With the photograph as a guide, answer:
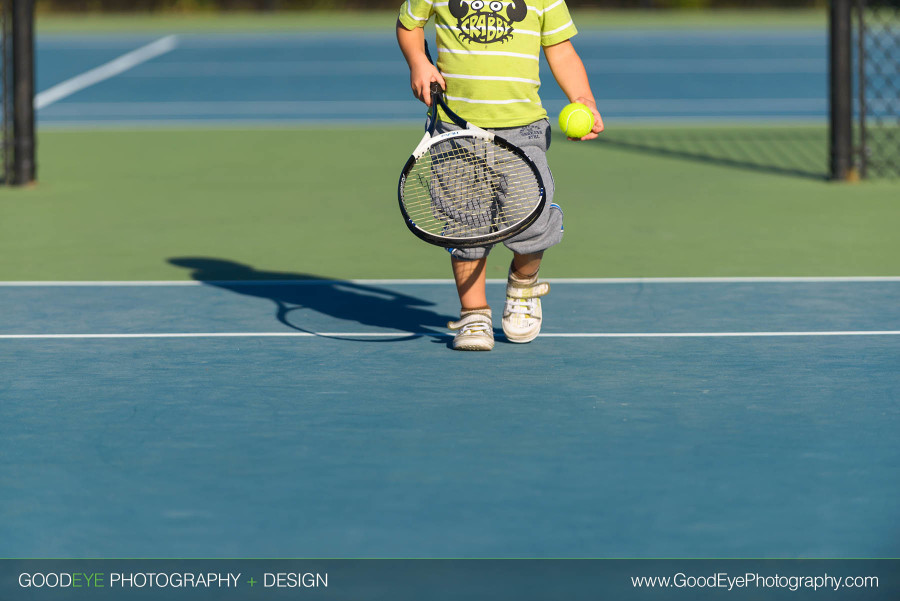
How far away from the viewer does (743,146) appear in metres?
12.3

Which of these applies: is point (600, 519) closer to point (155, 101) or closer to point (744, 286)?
point (744, 286)

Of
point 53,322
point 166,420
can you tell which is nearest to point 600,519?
point 166,420

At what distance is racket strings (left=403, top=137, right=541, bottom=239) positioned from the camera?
5262 millimetres

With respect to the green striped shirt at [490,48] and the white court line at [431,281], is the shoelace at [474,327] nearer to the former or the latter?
the green striped shirt at [490,48]

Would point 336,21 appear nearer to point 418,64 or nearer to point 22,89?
point 22,89

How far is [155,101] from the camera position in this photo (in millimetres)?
16234

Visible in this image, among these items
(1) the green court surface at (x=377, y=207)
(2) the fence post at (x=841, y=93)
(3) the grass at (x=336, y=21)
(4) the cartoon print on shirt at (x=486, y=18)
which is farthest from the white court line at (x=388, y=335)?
(3) the grass at (x=336, y=21)

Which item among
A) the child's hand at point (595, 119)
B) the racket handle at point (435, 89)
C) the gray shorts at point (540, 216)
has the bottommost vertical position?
the gray shorts at point (540, 216)

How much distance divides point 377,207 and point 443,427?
5061mm

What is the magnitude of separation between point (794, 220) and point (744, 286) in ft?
6.89

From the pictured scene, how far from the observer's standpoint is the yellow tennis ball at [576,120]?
17.1 ft

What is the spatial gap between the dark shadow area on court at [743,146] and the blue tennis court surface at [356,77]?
1364mm

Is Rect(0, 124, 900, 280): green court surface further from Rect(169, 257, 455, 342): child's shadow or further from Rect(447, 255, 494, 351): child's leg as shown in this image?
Rect(447, 255, 494, 351): child's leg

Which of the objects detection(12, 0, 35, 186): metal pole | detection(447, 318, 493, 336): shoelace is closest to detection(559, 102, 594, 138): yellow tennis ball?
detection(447, 318, 493, 336): shoelace
